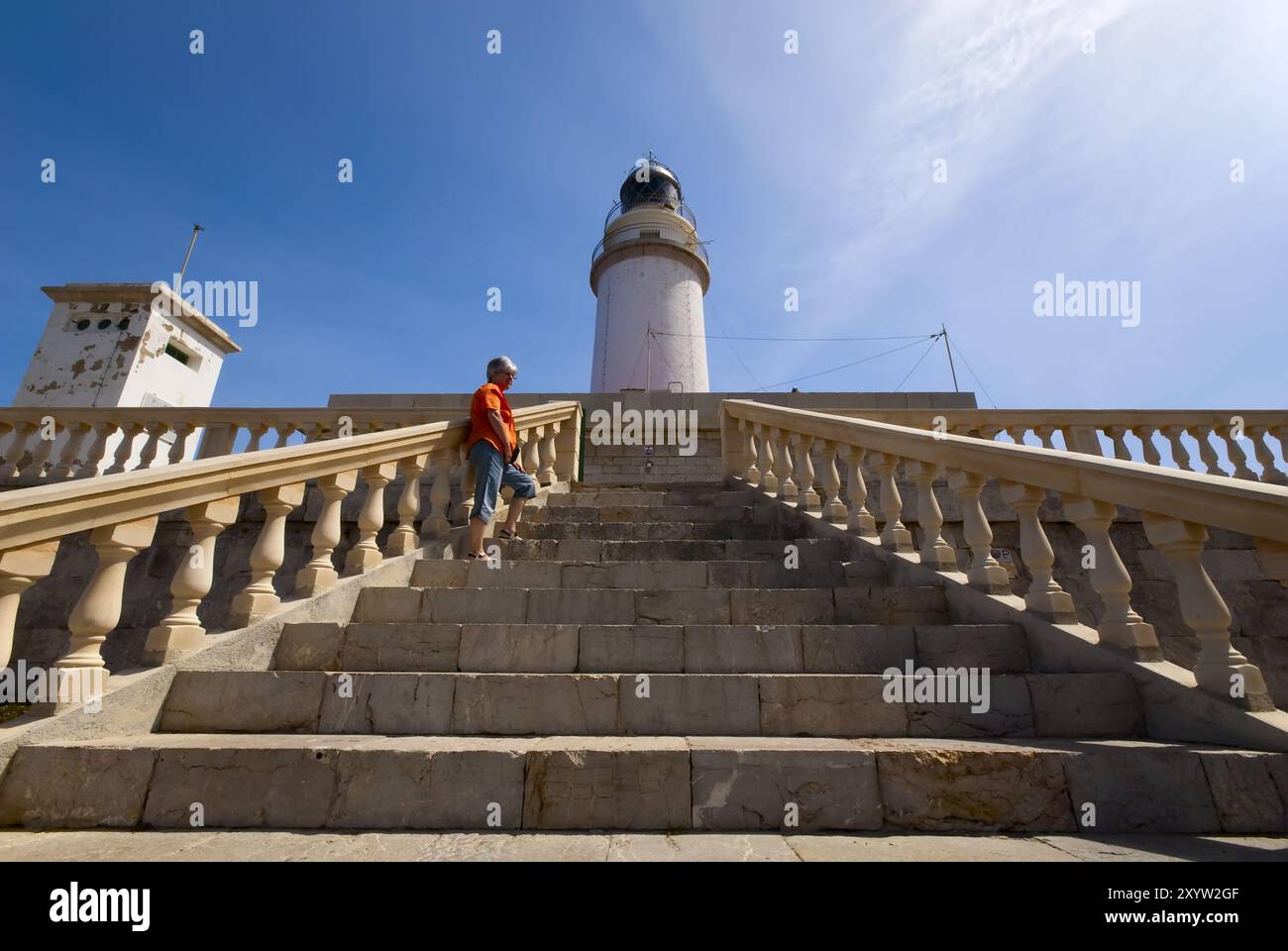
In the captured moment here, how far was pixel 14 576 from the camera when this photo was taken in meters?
2.27

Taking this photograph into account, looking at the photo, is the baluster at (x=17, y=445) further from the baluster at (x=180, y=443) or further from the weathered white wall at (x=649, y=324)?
the weathered white wall at (x=649, y=324)

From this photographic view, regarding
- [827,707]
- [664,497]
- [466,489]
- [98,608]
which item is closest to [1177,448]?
[664,497]

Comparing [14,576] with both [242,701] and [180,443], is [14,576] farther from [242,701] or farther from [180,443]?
[180,443]

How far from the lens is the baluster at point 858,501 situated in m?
4.82

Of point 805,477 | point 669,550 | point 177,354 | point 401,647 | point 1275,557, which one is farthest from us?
point 177,354

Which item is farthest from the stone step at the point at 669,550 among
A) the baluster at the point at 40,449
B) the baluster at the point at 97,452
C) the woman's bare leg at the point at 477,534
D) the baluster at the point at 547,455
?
the baluster at the point at 40,449

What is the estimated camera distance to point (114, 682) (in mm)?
2572

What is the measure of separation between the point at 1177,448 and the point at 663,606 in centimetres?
657

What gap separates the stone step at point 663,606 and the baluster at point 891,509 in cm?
76

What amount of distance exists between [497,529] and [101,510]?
3.04 m

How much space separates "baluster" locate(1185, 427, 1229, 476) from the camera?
20.1 feet

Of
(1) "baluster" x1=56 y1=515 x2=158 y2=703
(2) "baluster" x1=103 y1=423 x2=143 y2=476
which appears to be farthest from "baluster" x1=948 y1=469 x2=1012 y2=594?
(2) "baluster" x1=103 y1=423 x2=143 y2=476

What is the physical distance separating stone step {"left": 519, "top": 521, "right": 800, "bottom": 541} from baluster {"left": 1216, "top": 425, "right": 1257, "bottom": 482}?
5120 millimetres
